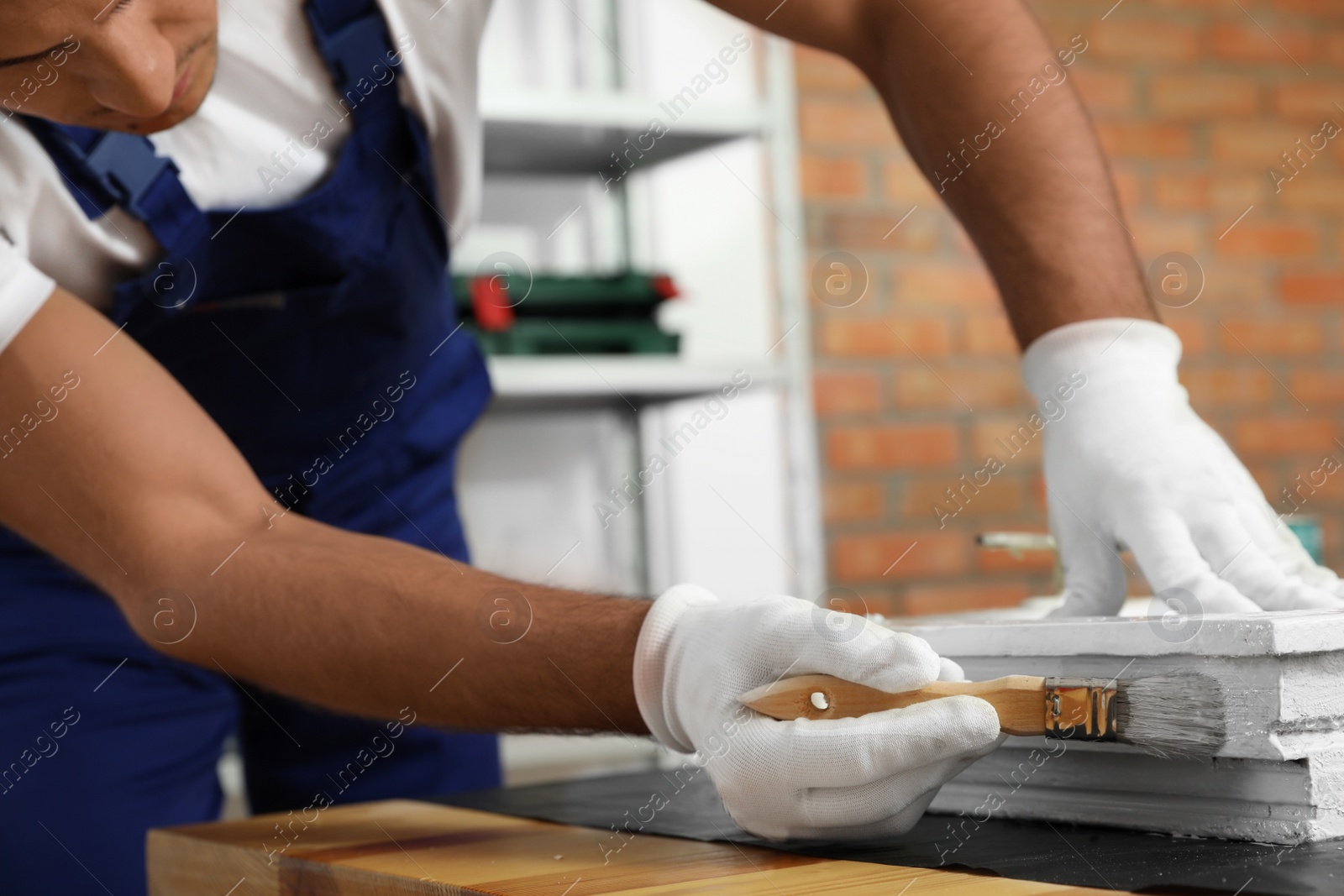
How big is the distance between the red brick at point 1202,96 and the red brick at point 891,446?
74 cm

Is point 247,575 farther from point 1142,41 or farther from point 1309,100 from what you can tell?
point 1309,100

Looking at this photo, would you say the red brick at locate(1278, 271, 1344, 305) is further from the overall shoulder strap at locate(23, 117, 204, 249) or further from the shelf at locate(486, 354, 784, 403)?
the overall shoulder strap at locate(23, 117, 204, 249)

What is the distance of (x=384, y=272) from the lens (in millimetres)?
1155

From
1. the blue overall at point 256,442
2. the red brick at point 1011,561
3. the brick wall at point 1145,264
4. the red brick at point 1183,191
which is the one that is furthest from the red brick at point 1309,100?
the blue overall at point 256,442

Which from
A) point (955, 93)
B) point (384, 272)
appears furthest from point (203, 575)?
point (955, 93)

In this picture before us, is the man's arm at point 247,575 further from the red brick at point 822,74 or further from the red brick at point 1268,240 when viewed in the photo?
the red brick at point 1268,240

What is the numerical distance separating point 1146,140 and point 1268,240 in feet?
1.08

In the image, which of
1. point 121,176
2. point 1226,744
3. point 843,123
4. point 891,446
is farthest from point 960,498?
point 1226,744

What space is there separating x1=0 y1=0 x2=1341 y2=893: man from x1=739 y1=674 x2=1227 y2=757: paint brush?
1cm

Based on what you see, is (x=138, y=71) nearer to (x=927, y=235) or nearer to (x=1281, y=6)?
(x=927, y=235)

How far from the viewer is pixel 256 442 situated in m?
1.18

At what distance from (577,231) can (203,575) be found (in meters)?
1.35

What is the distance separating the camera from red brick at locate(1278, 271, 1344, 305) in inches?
105

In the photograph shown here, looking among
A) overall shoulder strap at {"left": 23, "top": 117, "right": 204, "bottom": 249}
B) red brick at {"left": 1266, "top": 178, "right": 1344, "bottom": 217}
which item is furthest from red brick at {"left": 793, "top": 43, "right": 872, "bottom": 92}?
overall shoulder strap at {"left": 23, "top": 117, "right": 204, "bottom": 249}
